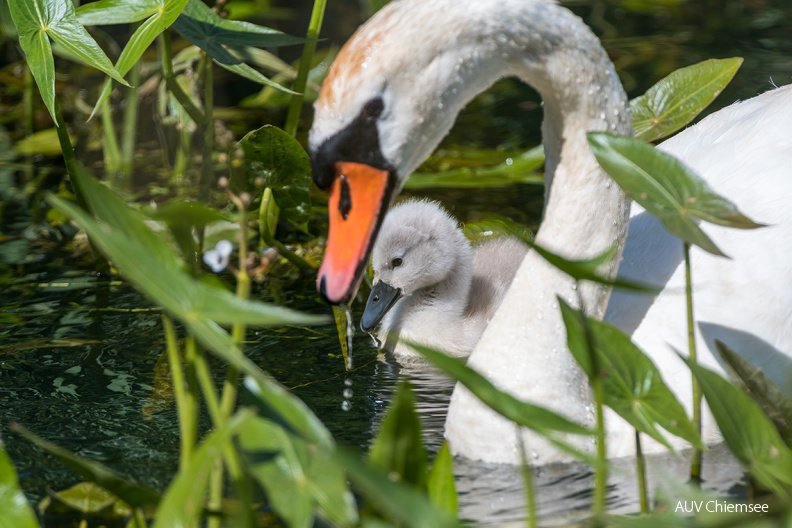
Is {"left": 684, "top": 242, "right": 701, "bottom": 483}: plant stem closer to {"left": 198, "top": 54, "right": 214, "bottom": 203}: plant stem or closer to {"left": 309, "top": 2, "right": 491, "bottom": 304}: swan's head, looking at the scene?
{"left": 309, "top": 2, "right": 491, "bottom": 304}: swan's head

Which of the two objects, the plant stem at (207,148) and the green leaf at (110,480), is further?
the plant stem at (207,148)

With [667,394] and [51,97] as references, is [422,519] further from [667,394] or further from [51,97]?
[51,97]

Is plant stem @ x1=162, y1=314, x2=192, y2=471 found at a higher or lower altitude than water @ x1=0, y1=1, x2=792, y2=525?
higher

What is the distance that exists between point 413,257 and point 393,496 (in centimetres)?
203

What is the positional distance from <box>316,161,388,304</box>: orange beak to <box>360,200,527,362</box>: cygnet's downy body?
3.89ft

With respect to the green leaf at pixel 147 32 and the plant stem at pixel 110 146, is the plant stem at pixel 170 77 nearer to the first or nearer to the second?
the green leaf at pixel 147 32

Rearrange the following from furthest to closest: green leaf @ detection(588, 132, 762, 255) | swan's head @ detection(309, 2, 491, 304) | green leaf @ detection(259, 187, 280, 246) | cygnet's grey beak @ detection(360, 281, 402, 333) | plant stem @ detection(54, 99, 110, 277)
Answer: cygnet's grey beak @ detection(360, 281, 402, 333)
green leaf @ detection(259, 187, 280, 246)
plant stem @ detection(54, 99, 110, 277)
swan's head @ detection(309, 2, 491, 304)
green leaf @ detection(588, 132, 762, 255)

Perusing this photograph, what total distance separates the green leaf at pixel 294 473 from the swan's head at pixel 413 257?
176 cm

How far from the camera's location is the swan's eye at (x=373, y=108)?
2119 millimetres

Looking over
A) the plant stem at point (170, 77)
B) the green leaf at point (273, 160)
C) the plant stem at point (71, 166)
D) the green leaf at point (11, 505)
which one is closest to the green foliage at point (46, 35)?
the plant stem at point (71, 166)

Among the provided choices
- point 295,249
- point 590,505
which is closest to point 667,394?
point 590,505

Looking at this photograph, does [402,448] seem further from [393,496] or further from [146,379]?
[146,379]

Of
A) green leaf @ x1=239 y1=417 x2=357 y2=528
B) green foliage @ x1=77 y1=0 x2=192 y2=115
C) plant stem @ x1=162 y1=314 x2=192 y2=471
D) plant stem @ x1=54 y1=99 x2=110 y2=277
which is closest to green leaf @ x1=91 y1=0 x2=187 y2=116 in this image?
green foliage @ x1=77 y1=0 x2=192 y2=115

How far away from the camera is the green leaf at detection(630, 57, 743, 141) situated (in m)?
3.09
